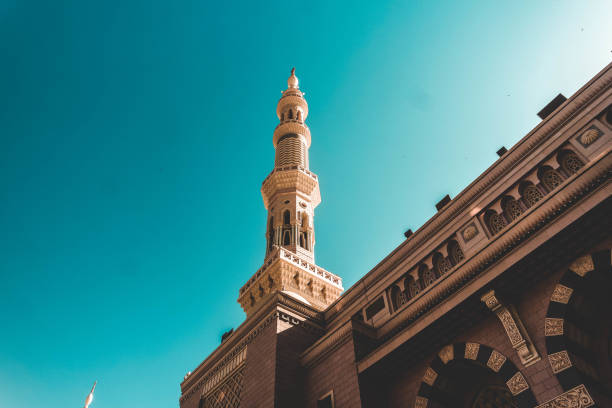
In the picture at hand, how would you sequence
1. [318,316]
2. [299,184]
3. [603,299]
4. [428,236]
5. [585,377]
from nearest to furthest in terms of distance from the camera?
[585,377] < [603,299] < [428,236] < [318,316] < [299,184]

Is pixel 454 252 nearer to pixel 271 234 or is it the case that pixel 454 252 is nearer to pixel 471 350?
pixel 471 350

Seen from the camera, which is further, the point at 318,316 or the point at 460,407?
the point at 318,316

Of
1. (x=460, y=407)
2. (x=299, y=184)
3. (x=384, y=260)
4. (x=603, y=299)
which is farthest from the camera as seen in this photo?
(x=299, y=184)

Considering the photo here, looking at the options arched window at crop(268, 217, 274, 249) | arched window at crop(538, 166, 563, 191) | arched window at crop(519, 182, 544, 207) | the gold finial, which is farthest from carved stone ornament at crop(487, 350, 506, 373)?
the gold finial

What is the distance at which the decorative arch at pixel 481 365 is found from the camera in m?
9.11

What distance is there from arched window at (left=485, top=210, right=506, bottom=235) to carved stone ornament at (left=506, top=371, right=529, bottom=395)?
4.44 metres

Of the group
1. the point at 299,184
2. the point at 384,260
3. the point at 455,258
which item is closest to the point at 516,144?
the point at 455,258

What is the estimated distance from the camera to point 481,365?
1028 cm

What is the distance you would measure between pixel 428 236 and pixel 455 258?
1558 millimetres

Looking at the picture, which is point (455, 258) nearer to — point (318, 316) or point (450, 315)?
point (450, 315)

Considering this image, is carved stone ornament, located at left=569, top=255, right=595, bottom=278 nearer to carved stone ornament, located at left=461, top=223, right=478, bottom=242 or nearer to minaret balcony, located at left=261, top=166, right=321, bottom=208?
carved stone ornament, located at left=461, top=223, right=478, bottom=242

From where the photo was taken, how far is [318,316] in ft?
56.1

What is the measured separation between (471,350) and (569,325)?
224 cm

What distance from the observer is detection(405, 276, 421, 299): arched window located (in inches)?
555
